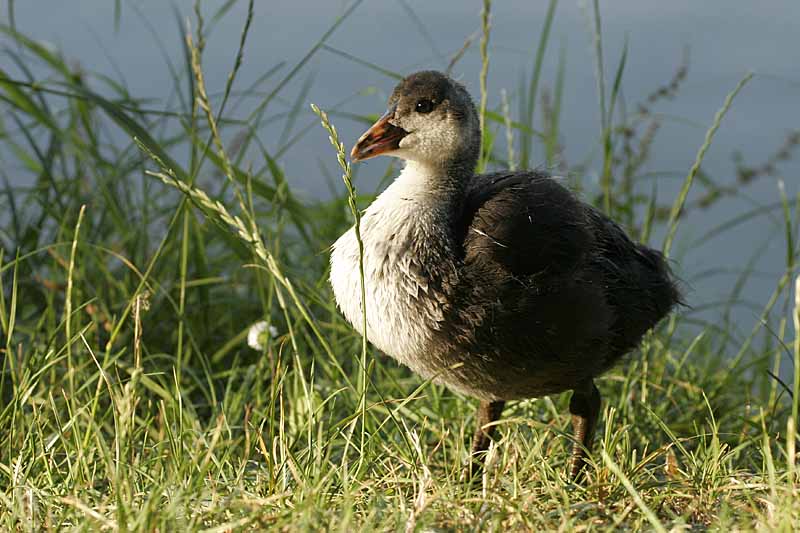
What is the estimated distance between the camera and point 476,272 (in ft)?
10.3

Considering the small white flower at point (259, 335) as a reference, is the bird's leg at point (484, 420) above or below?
below

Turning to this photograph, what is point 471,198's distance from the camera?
11.4 feet

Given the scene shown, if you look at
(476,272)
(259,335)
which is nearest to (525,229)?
(476,272)

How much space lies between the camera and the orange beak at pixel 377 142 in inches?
139

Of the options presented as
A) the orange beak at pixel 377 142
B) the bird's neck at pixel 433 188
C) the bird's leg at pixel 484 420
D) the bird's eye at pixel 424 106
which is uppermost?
the bird's eye at pixel 424 106

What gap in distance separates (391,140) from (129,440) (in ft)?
4.74

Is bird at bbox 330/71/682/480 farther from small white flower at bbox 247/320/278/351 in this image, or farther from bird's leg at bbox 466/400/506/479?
small white flower at bbox 247/320/278/351

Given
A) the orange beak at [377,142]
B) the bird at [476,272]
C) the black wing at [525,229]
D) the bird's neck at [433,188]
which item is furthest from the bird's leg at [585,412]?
the orange beak at [377,142]

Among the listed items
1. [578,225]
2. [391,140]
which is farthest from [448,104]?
[578,225]

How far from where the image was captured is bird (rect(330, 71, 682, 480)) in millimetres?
3148

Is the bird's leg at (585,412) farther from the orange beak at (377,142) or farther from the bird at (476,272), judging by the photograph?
the orange beak at (377,142)

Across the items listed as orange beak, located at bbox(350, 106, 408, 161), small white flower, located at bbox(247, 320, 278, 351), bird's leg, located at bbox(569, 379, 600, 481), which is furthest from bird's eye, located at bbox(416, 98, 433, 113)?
bird's leg, located at bbox(569, 379, 600, 481)

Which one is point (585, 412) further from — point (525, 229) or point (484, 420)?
point (525, 229)

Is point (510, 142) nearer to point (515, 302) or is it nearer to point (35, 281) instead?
point (515, 302)
